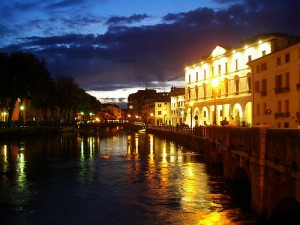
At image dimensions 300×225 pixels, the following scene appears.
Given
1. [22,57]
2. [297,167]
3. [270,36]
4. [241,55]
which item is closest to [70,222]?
[297,167]

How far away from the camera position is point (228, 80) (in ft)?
279

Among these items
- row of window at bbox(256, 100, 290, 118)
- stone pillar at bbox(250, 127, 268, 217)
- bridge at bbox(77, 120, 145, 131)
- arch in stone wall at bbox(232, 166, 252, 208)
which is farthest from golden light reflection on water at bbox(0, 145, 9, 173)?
bridge at bbox(77, 120, 145, 131)

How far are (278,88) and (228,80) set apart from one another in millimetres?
27723

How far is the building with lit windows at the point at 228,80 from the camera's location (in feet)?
240

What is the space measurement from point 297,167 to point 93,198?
15.3 m

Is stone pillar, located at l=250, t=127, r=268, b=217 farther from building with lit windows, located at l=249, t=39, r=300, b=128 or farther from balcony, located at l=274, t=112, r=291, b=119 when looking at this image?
balcony, located at l=274, t=112, r=291, b=119

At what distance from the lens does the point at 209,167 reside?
42.6m

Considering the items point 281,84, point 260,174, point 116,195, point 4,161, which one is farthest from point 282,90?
point 260,174

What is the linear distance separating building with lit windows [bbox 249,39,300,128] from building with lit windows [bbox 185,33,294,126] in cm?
506

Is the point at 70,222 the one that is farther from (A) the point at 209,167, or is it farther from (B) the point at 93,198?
(A) the point at 209,167

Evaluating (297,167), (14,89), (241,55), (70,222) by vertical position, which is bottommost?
(70,222)

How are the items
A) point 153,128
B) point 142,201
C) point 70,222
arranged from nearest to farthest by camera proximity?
point 70,222, point 142,201, point 153,128

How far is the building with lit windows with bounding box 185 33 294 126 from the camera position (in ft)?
240

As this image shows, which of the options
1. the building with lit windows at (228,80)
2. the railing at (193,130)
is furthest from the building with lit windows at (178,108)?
the building with lit windows at (228,80)
